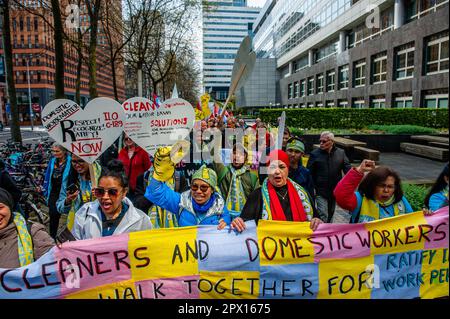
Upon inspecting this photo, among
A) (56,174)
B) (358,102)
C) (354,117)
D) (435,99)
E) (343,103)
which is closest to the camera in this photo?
(56,174)

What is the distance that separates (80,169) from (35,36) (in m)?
85.4

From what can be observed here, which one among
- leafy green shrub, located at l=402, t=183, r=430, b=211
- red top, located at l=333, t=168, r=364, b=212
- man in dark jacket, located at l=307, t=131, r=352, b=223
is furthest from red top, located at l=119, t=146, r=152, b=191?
leafy green shrub, located at l=402, t=183, r=430, b=211

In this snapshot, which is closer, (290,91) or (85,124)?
(85,124)

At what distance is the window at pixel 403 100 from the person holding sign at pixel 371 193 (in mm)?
26191

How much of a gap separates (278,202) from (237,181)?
1111mm

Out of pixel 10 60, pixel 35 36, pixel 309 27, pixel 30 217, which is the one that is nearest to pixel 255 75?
pixel 309 27

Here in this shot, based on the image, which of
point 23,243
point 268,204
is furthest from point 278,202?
point 23,243

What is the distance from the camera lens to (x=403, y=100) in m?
27.4

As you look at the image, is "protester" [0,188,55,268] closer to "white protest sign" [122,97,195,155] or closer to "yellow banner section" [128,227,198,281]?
"yellow banner section" [128,227,198,281]

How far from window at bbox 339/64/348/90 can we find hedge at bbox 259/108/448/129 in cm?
2058

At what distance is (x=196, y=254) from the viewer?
9.53ft

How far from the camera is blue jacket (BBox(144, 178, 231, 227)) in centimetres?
327

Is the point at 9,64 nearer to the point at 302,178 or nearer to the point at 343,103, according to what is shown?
the point at 302,178
